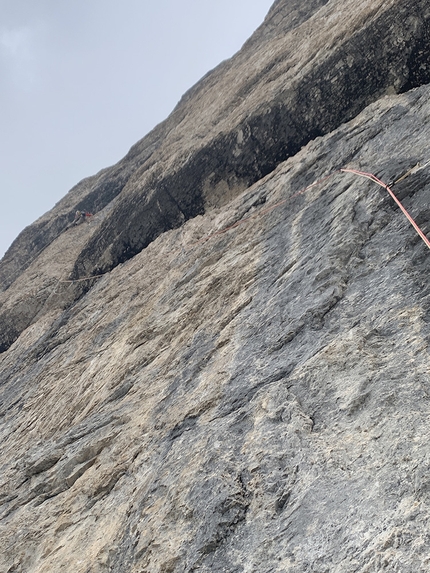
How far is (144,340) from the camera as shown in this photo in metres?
6.97

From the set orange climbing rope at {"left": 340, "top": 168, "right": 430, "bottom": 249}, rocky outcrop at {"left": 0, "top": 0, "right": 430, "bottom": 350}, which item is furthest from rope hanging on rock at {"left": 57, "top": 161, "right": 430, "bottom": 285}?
rocky outcrop at {"left": 0, "top": 0, "right": 430, "bottom": 350}

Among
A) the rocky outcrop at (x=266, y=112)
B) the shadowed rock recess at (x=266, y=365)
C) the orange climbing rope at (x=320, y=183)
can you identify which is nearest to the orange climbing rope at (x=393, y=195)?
the orange climbing rope at (x=320, y=183)

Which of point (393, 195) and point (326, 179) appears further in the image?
point (326, 179)

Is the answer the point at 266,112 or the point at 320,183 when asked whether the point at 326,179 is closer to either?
the point at 320,183

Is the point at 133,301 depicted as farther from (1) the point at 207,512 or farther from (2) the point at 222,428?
(1) the point at 207,512

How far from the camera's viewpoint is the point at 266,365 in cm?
441

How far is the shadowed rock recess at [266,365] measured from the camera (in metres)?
3.06

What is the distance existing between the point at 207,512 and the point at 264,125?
8.48 metres

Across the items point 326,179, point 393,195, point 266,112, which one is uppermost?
point 266,112

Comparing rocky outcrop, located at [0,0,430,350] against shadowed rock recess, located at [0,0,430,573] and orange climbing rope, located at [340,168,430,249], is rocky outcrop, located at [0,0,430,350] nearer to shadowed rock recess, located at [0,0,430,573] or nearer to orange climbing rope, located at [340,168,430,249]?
shadowed rock recess, located at [0,0,430,573]

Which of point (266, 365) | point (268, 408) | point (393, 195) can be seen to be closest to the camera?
point (268, 408)

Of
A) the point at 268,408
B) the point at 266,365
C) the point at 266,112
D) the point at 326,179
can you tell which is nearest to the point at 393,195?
the point at 326,179

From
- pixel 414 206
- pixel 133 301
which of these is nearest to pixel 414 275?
pixel 414 206

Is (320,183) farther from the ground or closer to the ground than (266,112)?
closer to the ground
